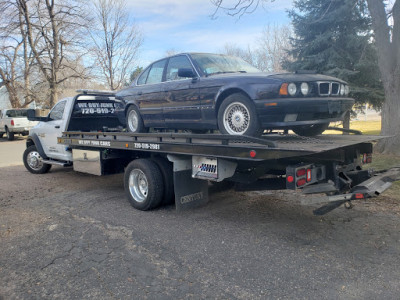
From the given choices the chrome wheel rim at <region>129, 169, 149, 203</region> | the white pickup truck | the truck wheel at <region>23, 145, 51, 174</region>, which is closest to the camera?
the chrome wheel rim at <region>129, 169, 149, 203</region>

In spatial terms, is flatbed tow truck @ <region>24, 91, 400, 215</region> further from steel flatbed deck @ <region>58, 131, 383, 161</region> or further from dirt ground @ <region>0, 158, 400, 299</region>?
dirt ground @ <region>0, 158, 400, 299</region>

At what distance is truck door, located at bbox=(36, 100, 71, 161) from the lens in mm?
7773

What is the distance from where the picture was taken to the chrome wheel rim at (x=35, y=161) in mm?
8930

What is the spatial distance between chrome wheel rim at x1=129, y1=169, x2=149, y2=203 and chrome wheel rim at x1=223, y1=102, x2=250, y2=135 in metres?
1.71

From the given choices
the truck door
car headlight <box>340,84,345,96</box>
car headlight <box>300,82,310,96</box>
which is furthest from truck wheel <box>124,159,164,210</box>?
car headlight <box>340,84,345,96</box>

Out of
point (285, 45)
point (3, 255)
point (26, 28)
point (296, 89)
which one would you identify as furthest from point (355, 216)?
point (285, 45)

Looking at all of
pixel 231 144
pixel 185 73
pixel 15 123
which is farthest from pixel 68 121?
pixel 15 123

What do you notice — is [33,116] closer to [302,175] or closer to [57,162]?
[57,162]

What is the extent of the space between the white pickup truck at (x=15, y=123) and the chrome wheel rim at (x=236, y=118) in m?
19.9

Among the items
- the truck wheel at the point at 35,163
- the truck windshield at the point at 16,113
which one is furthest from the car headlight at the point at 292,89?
the truck windshield at the point at 16,113

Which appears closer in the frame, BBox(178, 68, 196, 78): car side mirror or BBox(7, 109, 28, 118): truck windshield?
BBox(178, 68, 196, 78): car side mirror

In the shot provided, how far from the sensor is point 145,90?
613 cm

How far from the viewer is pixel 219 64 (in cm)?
558

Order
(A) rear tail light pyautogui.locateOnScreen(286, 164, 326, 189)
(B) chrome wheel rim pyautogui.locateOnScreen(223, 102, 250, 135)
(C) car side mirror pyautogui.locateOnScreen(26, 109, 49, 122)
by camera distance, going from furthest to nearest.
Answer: (C) car side mirror pyautogui.locateOnScreen(26, 109, 49, 122)
(B) chrome wheel rim pyautogui.locateOnScreen(223, 102, 250, 135)
(A) rear tail light pyautogui.locateOnScreen(286, 164, 326, 189)
